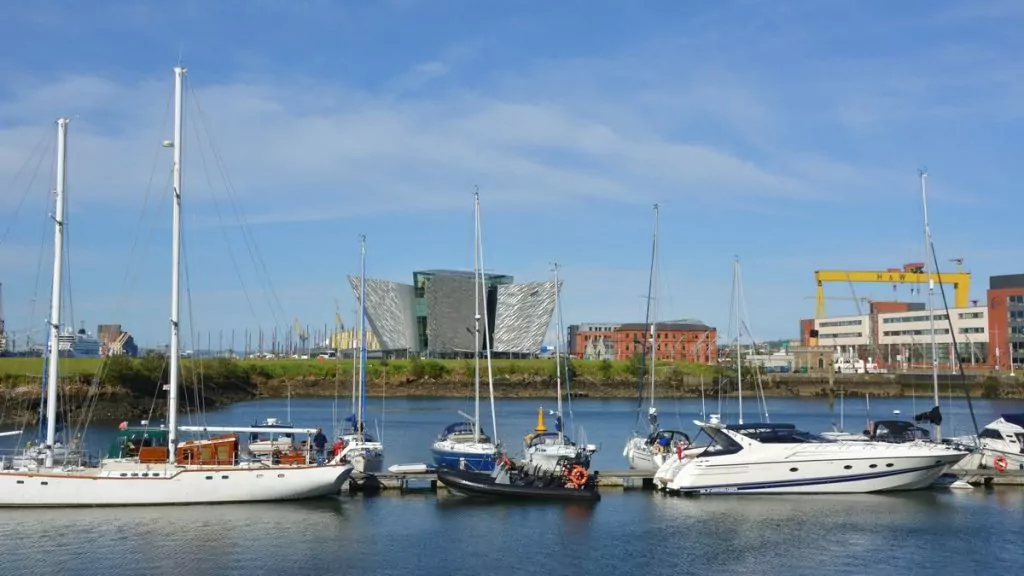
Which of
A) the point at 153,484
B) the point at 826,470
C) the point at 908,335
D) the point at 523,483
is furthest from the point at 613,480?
the point at 908,335

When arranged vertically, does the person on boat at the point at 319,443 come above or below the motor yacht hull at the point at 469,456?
above

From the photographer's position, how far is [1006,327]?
13162 centimetres

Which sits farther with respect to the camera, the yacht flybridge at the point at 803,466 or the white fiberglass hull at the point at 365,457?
the white fiberglass hull at the point at 365,457

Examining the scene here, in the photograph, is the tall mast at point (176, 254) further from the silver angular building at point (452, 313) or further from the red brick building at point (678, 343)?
the red brick building at point (678, 343)

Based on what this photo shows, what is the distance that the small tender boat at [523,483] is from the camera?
32.3m

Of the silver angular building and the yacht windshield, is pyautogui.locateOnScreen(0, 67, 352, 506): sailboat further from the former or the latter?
the silver angular building

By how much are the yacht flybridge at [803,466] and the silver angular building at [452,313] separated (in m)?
113

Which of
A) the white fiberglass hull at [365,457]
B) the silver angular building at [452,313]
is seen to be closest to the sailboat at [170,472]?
the white fiberglass hull at [365,457]

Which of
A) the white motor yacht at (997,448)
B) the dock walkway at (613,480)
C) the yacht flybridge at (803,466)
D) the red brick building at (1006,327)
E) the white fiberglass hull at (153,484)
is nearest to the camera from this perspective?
the white fiberglass hull at (153,484)

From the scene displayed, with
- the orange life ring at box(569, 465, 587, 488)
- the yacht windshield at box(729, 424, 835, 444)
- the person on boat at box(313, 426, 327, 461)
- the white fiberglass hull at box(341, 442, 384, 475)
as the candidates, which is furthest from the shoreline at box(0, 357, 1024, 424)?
the orange life ring at box(569, 465, 587, 488)

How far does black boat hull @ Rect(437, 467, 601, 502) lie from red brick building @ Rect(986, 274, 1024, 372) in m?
114

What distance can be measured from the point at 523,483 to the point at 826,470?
9780 mm

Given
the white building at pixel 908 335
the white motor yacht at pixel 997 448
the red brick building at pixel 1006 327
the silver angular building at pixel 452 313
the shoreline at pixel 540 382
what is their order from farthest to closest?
the silver angular building at pixel 452 313
the white building at pixel 908 335
the red brick building at pixel 1006 327
the shoreline at pixel 540 382
the white motor yacht at pixel 997 448

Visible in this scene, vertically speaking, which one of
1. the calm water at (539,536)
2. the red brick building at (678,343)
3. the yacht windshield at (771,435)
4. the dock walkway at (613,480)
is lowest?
the calm water at (539,536)
